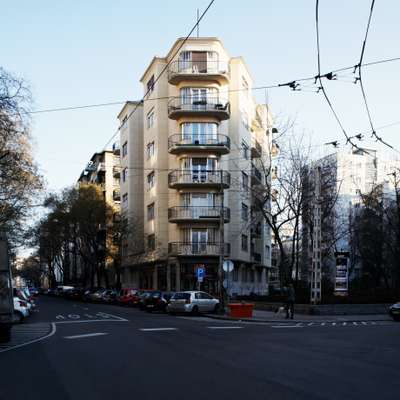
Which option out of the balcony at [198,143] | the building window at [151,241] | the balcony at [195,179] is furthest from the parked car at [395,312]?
the building window at [151,241]

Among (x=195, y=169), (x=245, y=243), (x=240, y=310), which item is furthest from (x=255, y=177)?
(x=240, y=310)

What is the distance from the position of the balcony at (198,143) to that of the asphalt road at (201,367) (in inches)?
1340

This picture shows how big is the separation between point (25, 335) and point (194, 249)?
32676 millimetres

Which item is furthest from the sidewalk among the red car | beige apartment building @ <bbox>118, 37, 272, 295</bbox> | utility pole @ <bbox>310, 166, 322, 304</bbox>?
beige apartment building @ <bbox>118, 37, 272, 295</bbox>

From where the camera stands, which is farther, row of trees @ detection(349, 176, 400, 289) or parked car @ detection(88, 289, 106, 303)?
parked car @ detection(88, 289, 106, 303)

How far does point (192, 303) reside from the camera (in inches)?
1399

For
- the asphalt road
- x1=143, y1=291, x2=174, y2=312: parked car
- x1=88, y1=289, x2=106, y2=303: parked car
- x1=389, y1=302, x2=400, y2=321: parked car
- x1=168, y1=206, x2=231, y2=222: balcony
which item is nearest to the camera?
the asphalt road

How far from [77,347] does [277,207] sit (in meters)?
27.9

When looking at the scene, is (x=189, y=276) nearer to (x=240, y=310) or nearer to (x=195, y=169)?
(x=195, y=169)

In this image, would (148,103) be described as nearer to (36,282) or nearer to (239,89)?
(239,89)

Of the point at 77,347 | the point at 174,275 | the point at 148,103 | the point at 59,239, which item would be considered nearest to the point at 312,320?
the point at 77,347

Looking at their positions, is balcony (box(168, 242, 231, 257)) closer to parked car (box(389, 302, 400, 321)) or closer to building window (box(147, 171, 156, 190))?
building window (box(147, 171, 156, 190))

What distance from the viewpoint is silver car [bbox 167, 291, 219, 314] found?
116 feet

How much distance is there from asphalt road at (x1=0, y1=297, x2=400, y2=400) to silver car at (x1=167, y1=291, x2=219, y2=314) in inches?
609
